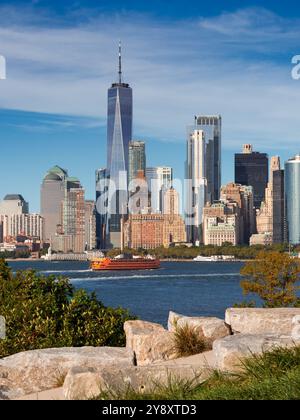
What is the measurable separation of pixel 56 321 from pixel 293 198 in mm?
162884

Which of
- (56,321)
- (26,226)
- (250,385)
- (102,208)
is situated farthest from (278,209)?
(250,385)

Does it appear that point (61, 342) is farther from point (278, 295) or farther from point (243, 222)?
point (243, 222)

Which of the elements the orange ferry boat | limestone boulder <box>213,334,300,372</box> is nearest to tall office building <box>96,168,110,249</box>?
the orange ferry boat

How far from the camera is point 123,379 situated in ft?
27.7

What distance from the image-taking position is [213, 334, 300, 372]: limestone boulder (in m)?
8.88

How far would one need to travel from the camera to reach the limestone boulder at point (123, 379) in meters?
8.23

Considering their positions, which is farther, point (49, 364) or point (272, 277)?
point (272, 277)

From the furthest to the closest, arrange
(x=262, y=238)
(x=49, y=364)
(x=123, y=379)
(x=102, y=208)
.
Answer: (x=102, y=208) < (x=262, y=238) < (x=49, y=364) < (x=123, y=379)

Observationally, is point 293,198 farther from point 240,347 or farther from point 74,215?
point 240,347

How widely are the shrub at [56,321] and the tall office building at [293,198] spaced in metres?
155

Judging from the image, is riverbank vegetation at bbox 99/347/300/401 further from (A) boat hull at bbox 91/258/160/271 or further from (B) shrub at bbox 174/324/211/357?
(A) boat hull at bbox 91/258/160/271

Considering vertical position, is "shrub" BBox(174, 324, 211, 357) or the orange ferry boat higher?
"shrub" BBox(174, 324, 211, 357)

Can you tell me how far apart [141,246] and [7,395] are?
164 m

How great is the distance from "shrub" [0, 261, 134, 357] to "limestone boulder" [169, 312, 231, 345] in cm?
246
